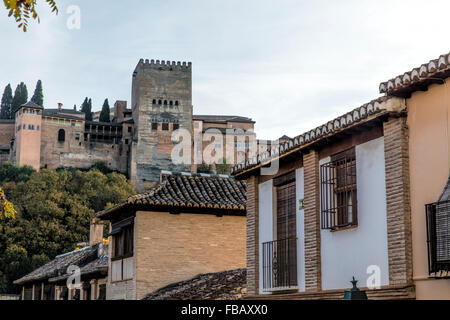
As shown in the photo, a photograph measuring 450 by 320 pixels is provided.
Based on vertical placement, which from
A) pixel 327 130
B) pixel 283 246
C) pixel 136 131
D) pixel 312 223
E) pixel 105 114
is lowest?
pixel 283 246

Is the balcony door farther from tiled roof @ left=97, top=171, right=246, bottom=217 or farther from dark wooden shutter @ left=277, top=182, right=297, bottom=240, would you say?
tiled roof @ left=97, top=171, right=246, bottom=217

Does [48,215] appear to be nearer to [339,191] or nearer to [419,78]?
[339,191]

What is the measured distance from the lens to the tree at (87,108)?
10719 cm

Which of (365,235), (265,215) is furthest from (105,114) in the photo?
(365,235)

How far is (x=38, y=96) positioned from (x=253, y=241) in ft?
318

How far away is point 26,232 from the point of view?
6831 centimetres

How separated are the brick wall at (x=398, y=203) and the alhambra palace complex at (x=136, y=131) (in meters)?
82.3

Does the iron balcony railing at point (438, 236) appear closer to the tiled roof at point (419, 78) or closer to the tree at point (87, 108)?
the tiled roof at point (419, 78)

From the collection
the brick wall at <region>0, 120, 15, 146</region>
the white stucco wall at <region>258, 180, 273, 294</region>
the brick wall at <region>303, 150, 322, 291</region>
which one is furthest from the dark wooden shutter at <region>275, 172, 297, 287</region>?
the brick wall at <region>0, 120, 15, 146</region>

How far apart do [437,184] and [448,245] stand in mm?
893

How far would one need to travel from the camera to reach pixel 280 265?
1223cm

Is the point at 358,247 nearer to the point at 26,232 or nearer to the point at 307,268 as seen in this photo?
the point at 307,268

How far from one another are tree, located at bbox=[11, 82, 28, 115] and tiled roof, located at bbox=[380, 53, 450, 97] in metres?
102

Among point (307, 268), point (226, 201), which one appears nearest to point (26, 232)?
point (226, 201)
